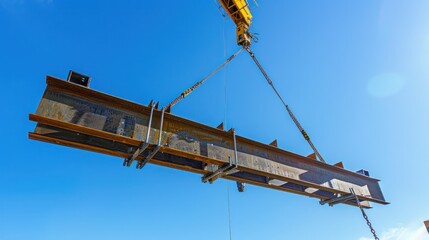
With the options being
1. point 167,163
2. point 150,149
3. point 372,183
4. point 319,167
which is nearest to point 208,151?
point 167,163

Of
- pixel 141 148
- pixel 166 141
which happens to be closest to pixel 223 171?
pixel 166 141

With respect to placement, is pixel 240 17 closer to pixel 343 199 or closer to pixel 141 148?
pixel 343 199

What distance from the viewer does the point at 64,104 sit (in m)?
5.14

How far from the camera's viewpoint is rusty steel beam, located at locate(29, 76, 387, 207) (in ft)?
16.7

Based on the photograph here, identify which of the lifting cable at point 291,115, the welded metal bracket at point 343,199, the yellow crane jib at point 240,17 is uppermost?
the yellow crane jib at point 240,17

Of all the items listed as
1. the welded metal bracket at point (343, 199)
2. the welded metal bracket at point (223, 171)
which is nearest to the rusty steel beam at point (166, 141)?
the welded metal bracket at point (223, 171)

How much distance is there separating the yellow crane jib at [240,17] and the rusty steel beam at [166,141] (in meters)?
5.50

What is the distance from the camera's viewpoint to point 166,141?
19.5 feet

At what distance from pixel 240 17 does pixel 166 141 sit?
756cm

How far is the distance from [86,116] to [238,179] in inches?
151

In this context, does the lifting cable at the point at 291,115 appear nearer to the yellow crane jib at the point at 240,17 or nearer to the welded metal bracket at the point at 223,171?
the yellow crane jib at the point at 240,17

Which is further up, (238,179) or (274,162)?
(274,162)

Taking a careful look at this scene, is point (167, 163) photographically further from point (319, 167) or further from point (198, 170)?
point (319, 167)

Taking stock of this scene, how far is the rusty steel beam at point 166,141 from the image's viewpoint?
5.09 meters
